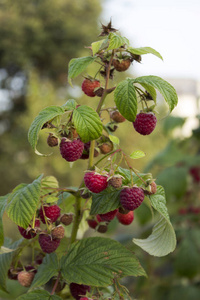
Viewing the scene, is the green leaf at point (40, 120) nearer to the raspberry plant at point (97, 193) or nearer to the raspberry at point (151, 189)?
the raspberry plant at point (97, 193)

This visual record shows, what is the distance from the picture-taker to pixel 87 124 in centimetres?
51

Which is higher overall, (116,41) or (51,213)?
(116,41)

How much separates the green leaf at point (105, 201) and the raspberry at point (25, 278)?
0.16 metres

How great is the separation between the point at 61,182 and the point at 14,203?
6.85 meters

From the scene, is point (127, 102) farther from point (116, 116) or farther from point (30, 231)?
point (30, 231)

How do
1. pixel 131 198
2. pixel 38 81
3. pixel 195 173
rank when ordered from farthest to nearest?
pixel 38 81 → pixel 195 173 → pixel 131 198

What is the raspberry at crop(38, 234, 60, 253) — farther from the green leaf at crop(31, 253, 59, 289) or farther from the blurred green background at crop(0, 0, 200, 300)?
the blurred green background at crop(0, 0, 200, 300)

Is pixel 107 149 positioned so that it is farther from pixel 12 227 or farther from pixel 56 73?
pixel 56 73

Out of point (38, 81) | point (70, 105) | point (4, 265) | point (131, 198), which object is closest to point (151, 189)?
point (131, 198)

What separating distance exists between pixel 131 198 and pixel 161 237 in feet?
0.28

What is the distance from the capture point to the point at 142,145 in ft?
20.7

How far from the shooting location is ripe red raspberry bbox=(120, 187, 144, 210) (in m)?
0.50

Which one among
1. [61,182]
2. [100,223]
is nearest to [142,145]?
[61,182]

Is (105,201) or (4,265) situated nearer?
(105,201)
